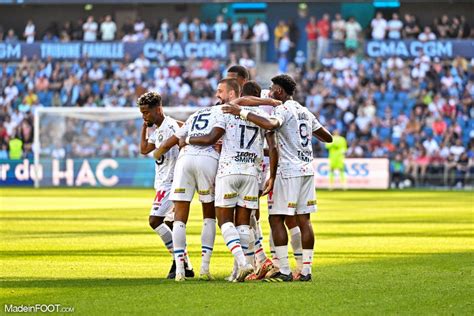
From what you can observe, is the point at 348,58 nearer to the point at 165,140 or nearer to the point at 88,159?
the point at 88,159

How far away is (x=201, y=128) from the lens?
13.3 meters

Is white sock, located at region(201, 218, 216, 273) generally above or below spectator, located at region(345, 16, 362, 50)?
below

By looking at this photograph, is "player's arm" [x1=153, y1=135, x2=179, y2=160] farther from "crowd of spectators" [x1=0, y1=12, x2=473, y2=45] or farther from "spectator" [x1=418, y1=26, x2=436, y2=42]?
"spectator" [x1=418, y1=26, x2=436, y2=42]

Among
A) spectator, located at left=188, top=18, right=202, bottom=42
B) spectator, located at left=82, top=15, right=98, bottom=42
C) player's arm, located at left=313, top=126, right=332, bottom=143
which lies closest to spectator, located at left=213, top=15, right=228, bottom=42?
spectator, located at left=188, top=18, right=202, bottom=42

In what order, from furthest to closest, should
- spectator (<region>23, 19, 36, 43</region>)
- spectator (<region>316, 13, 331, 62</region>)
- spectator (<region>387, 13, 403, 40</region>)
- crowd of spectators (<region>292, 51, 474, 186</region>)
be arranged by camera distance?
spectator (<region>23, 19, 36, 43</region>) → spectator (<region>387, 13, 403, 40</region>) → spectator (<region>316, 13, 331, 62</region>) → crowd of spectators (<region>292, 51, 474, 186</region>)

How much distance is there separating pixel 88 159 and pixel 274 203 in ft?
107

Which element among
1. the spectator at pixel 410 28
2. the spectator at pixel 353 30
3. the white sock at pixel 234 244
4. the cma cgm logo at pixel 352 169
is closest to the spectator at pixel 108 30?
the spectator at pixel 353 30

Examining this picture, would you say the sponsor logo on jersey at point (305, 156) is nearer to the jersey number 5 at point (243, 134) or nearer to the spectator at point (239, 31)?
the jersey number 5 at point (243, 134)

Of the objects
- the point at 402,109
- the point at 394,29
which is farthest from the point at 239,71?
the point at 394,29

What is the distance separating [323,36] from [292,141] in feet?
127

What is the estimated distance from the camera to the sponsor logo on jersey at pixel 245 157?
43.3ft

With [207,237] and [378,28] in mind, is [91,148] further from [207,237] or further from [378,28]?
[207,237]

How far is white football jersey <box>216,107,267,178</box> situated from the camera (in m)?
13.2

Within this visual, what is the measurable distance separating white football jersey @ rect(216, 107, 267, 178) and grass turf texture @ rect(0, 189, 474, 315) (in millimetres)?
1256
